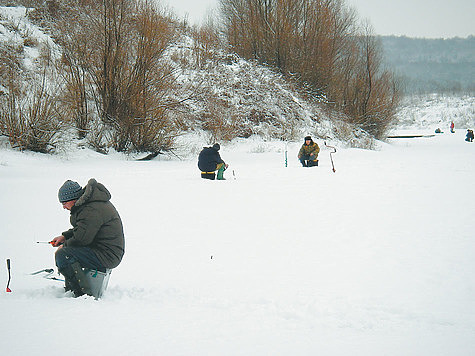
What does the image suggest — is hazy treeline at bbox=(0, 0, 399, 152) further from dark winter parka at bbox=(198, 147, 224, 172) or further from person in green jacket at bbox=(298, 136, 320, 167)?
dark winter parka at bbox=(198, 147, 224, 172)

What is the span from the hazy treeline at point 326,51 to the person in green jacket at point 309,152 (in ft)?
62.4

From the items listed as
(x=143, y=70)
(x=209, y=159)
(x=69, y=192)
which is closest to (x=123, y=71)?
(x=143, y=70)

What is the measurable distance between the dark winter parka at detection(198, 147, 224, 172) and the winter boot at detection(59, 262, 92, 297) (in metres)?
8.87

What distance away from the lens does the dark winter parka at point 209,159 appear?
13211 mm

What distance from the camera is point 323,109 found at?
112 feet

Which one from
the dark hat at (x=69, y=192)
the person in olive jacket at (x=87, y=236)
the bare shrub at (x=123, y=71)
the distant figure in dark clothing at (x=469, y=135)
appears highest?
the bare shrub at (x=123, y=71)

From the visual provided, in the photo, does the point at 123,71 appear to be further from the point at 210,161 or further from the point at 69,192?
the point at 69,192

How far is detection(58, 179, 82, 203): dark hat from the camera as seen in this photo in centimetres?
441

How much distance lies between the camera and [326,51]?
34.5m

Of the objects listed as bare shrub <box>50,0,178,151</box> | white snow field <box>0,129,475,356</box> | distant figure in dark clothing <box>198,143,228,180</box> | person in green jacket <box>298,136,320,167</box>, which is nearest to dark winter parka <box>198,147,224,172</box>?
distant figure in dark clothing <box>198,143,228,180</box>

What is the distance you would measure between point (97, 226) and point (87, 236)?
14 centimetres

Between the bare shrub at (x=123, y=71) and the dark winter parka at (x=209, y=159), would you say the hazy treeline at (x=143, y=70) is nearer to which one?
the bare shrub at (x=123, y=71)

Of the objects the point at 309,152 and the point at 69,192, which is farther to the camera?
the point at 309,152

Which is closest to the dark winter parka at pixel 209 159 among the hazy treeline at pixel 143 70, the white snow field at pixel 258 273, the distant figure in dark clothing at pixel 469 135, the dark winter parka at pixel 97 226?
the white snow field at pixel 258 273
